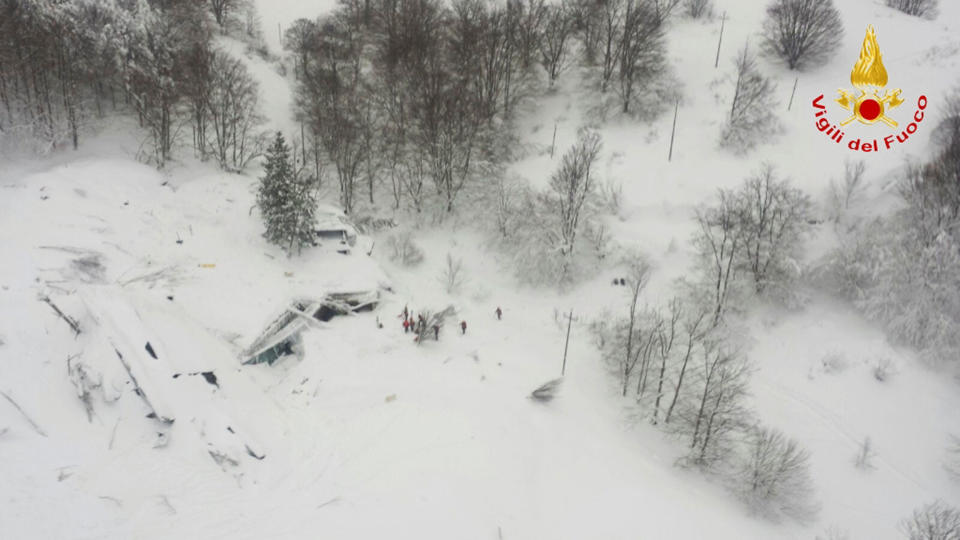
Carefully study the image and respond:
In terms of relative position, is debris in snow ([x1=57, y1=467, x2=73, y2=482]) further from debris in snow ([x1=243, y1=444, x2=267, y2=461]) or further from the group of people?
the group of people

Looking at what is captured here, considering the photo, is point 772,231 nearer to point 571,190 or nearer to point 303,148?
point 571,190

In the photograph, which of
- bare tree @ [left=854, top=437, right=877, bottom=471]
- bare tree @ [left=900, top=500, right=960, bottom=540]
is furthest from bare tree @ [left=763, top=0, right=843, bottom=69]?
bare tree @ [left=900, top=500, right=960, bottom=540]

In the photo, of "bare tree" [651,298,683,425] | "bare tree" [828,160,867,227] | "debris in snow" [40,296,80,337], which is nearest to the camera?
"debris in snow" [40,296,80,337]

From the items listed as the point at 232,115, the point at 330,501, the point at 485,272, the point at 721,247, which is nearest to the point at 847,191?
the point at 721,247

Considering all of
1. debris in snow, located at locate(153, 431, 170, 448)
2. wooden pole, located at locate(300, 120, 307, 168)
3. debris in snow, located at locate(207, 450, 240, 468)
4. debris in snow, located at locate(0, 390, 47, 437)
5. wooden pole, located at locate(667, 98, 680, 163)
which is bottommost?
Result: debris in snow, located at locate(207, 450, 240, 468)

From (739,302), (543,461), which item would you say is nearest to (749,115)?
(739,302)

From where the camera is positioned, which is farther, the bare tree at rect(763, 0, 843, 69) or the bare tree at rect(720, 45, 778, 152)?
the bare tree at rect(763, 0, 843, 69)
